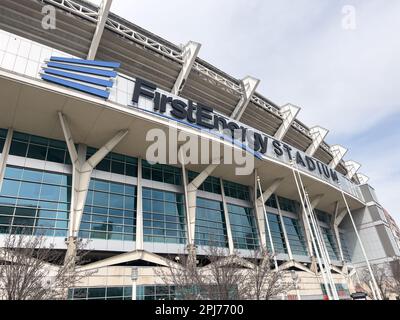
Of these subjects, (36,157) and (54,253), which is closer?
(54,253)

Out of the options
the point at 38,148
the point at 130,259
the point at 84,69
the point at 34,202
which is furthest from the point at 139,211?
the point at 84,69

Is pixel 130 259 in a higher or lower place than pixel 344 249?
lower

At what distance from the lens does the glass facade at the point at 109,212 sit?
21.8m

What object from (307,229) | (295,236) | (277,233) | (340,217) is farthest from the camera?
(340,217)

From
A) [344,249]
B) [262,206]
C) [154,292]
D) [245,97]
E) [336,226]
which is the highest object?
[245,97]

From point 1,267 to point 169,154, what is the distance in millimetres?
16729

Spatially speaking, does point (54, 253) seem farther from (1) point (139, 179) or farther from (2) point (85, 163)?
(1) point (139, 179)

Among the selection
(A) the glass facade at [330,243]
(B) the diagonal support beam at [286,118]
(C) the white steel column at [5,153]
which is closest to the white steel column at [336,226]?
(A) the glass facade at [330,243]

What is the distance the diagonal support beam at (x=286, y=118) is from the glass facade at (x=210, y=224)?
49.7ft

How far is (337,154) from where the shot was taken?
51969mm

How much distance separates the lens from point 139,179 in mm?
26062

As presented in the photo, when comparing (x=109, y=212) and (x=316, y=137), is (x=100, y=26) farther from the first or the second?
(x=316, y=137)

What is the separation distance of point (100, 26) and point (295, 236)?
35.1 m
